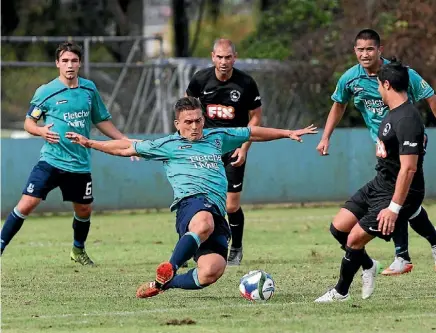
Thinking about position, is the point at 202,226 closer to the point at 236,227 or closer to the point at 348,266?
the point at 348,266

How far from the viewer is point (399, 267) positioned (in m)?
11.1

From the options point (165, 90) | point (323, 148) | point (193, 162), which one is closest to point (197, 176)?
point (193, 162)

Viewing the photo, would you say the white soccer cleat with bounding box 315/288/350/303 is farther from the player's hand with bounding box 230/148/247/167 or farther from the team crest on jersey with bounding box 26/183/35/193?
the team crest on jersey with bounding box 26/183/35/193

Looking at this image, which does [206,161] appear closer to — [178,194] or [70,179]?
[178,194]

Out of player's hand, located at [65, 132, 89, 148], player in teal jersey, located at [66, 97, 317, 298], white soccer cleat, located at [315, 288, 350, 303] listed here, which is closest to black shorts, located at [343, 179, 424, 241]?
white soccer cleat, located at [315, 288, 350, 303]

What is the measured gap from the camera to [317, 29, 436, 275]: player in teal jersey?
35.2 ft

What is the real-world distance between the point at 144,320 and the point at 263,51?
20.1 meters

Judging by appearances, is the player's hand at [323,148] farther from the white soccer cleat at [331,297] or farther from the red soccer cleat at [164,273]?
the red soccer cleat at [164,273]

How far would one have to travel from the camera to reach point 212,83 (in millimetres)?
12117

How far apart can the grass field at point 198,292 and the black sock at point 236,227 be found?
285 mm

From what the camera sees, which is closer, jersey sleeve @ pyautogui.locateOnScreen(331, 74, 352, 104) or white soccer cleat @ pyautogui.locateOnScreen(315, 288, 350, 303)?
white soccer cleat @ pyautogui.locateOnScreen(315, 288, 350, 303)

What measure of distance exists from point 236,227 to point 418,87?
2.77 meters

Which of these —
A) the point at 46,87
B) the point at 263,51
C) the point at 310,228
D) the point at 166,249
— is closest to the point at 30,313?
the point at 46,87

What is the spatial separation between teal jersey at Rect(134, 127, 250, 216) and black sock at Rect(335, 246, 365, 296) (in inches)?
45.4
